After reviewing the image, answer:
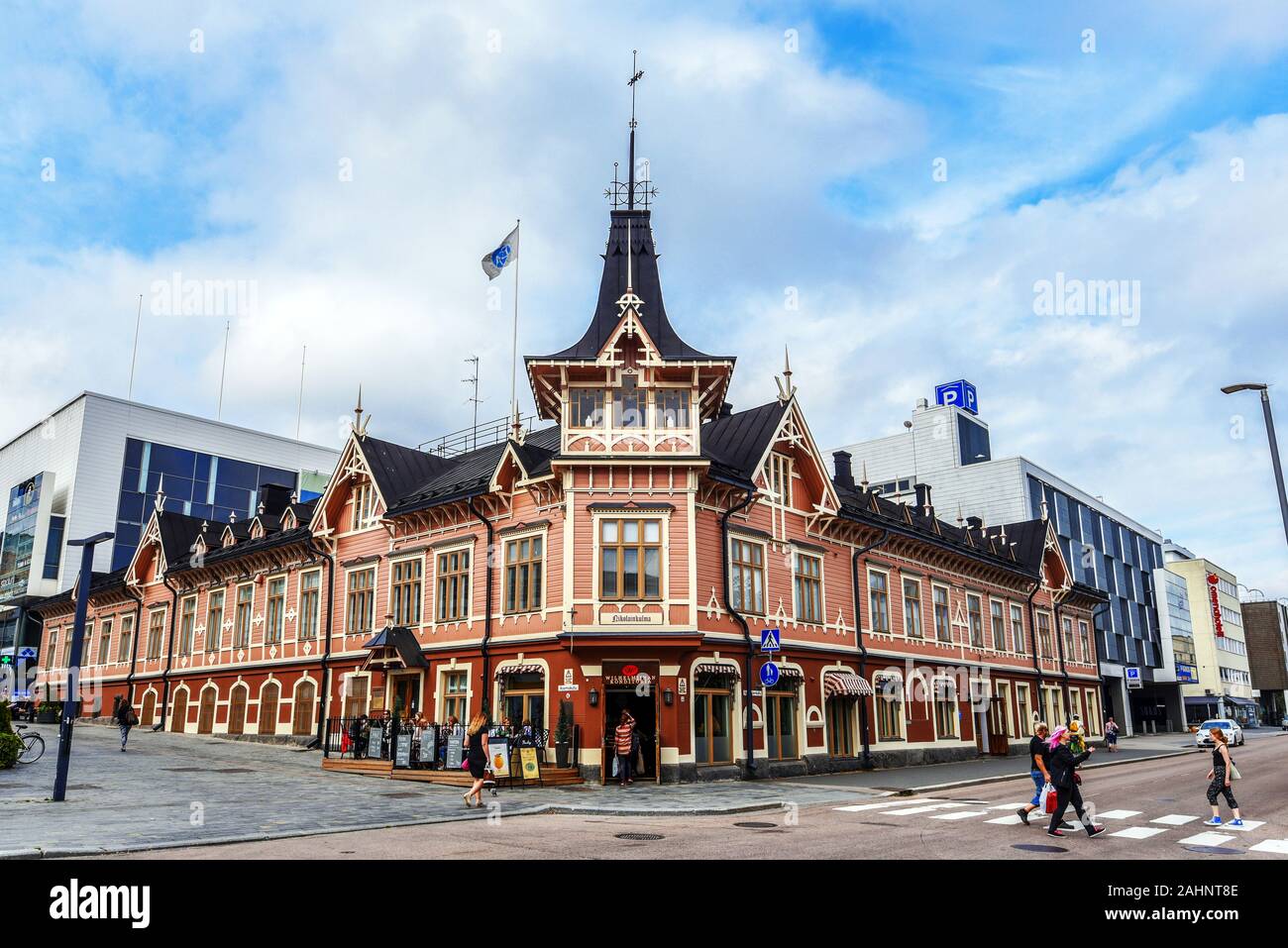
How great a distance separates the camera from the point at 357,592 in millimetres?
35875

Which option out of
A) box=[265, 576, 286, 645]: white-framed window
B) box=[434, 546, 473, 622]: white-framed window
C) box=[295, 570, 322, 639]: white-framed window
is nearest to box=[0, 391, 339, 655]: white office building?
box=[265, 576, 286, 645]: white-framed window

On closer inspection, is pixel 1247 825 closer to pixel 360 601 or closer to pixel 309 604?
pixel 360 601

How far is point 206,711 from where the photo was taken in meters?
43.2

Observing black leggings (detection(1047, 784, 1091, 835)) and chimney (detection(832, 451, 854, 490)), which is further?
chimney (detection(832, 451, 854, 490))

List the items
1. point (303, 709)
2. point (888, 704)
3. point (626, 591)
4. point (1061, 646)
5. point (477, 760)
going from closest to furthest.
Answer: point (477, 760) → point (626, 591) → point (888, 704) → point (303, 709) → point (1061, 646)

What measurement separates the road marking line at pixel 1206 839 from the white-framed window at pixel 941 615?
81.9ft

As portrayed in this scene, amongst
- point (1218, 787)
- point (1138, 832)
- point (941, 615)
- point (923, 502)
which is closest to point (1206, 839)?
point (1138, 832)

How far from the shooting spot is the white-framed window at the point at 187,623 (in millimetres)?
45156

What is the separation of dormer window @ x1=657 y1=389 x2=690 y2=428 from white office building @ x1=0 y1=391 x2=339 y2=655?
5089 centimetres

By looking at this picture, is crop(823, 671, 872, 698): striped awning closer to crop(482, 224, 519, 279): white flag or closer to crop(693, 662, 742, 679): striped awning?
crop(693, 662, 742, 679): striped awning

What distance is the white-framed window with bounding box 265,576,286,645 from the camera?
39.6m

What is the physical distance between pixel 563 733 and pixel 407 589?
1018 centimetres
